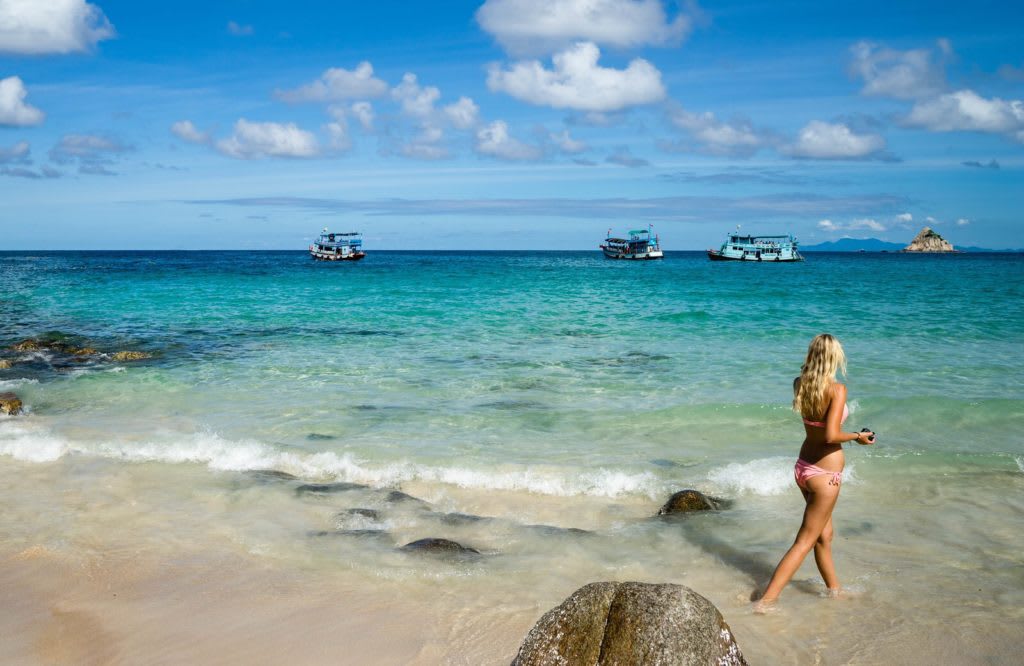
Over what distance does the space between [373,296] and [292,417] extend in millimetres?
27466

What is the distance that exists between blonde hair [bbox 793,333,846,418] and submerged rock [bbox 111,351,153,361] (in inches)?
667

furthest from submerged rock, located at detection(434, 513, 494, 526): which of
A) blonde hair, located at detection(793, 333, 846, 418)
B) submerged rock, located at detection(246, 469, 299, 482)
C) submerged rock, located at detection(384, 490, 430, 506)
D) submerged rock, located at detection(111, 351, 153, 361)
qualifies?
submerged rock, located at detection(111, 351, 153, 361)

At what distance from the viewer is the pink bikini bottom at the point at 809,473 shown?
566cm

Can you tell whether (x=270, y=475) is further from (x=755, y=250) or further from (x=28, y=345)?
(x=755, y=250)

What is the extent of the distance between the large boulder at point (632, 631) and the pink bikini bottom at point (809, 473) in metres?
2.17

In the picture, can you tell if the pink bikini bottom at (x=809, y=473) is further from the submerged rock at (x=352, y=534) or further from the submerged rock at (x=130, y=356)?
the submerged rock at (x=130, y=356)

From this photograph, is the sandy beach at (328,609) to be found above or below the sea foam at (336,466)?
below

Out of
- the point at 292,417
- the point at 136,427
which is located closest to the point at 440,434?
the point at 292,417

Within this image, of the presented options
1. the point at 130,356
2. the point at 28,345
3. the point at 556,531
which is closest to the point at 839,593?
the point at 556,531

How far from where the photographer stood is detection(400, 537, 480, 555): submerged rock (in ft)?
22.0

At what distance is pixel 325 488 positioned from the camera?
8.68 metres

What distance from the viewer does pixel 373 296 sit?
129ft

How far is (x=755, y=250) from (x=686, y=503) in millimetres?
96600

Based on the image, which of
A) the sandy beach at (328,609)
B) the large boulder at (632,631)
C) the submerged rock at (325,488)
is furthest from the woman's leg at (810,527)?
the submerged rock at (325,488)
